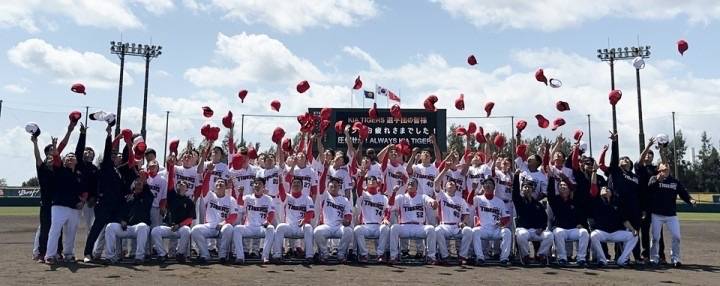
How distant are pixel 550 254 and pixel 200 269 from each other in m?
5.68

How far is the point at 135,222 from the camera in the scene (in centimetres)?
930

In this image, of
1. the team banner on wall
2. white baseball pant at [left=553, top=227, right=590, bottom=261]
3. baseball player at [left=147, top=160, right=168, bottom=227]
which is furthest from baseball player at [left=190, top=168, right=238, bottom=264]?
the team banner on wall

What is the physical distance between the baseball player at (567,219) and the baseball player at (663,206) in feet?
3.87

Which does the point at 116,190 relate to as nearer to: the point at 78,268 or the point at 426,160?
the point at 78,268

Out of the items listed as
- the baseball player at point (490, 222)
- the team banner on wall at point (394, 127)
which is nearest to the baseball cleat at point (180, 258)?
the baseball player at point (490, 222)

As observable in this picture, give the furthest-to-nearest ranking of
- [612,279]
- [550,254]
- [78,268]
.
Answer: [550,254]
[78,268]
[612,279]

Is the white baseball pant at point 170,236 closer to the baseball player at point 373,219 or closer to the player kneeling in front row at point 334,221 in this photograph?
the player kneeling in front row at point 334,221

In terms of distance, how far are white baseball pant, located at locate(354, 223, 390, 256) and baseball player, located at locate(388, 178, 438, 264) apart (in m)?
0.11

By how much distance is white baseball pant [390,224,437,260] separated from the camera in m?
9.19

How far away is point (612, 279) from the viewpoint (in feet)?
25.5

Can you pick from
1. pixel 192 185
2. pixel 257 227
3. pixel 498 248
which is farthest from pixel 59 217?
pixel 498 248

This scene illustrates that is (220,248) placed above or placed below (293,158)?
below

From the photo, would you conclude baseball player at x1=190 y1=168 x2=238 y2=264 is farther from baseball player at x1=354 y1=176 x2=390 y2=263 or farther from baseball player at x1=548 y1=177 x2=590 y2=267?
baseball player at x1=548 y1=177 x2=590 y2=267

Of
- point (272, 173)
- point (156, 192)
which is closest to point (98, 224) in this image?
point (156, 192)
